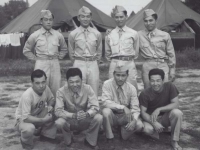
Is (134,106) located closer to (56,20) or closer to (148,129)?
(148,129)

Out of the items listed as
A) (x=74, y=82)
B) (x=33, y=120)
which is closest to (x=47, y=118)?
(x=33, y=120)

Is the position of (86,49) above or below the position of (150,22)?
below

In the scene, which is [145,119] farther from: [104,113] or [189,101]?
[189,101]

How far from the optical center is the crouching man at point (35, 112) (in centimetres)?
358

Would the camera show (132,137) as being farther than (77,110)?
Yes

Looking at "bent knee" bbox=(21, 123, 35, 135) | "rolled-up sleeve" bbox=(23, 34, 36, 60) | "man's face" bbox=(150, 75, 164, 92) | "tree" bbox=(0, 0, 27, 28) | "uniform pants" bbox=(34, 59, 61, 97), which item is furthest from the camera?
"tree" bbox=(0, 0, 27, 28)

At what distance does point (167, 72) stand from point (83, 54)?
1305mm

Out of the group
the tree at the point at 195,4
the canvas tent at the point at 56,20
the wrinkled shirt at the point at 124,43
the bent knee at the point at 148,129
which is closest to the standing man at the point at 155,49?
the wrinkled shirt at the point at 124,43

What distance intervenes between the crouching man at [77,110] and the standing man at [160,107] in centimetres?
64

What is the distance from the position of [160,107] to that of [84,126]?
3.35 ft

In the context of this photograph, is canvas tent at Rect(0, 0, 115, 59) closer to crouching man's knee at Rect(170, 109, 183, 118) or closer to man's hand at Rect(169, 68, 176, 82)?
man's hand at Rect(169, 68, 176, 82)

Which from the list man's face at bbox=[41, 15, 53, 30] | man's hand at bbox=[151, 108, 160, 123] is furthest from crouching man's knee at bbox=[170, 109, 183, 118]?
man's face at bbox=[41, 15, 53, 30]

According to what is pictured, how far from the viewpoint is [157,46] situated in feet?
14.5

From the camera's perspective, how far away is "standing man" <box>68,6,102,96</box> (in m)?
4.41
